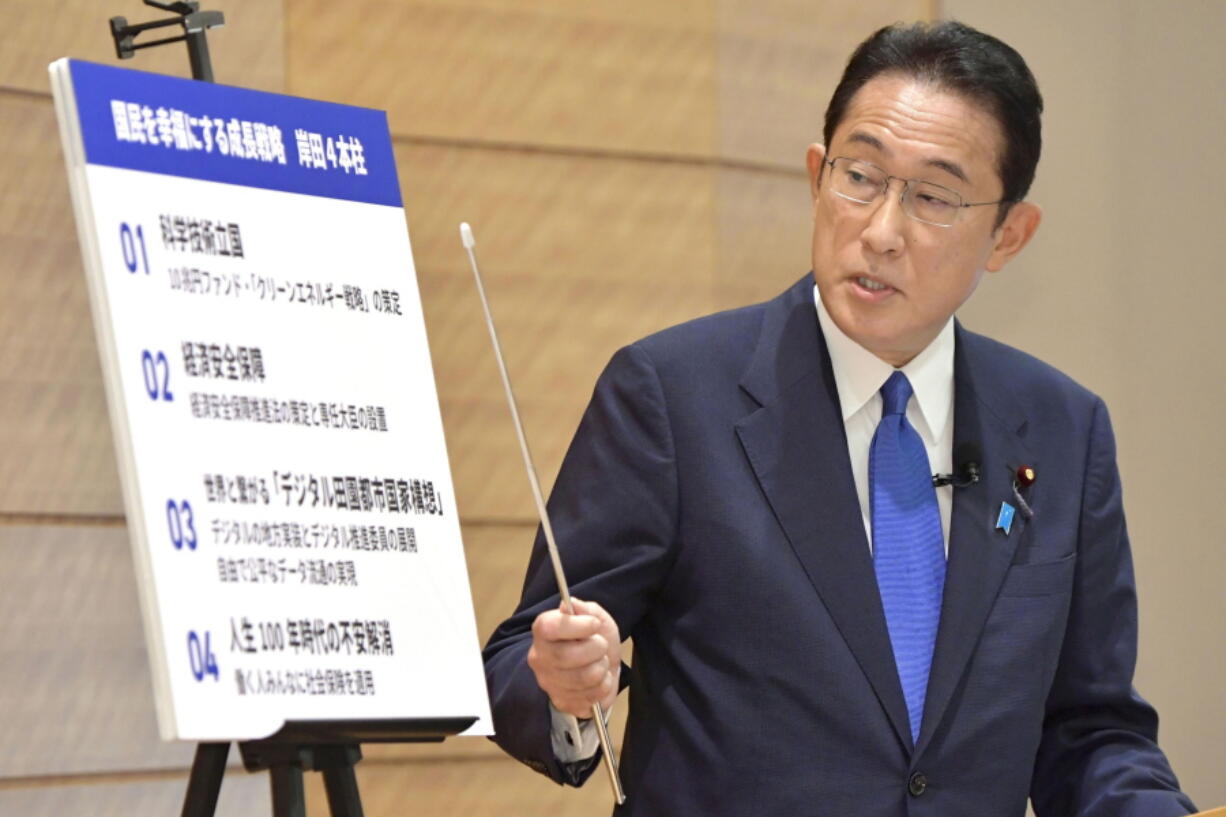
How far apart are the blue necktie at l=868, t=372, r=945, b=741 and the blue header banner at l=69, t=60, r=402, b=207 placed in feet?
2.27

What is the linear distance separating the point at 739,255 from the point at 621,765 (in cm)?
165

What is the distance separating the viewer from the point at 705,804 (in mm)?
1981

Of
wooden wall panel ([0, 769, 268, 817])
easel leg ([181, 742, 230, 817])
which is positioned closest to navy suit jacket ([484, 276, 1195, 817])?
easel leg ([181, 742, 230, 817])

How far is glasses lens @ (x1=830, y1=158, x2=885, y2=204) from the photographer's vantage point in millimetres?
2133

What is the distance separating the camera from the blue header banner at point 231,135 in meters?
1.71

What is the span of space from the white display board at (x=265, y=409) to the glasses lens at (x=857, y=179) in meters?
0.57

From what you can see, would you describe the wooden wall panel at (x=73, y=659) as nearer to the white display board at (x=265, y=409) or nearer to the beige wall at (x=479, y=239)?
the beige wall at (x=479, y=239)

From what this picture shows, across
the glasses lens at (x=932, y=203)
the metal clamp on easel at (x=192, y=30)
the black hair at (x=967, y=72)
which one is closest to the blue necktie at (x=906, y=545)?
the glasses lens at (x=932, y=203)

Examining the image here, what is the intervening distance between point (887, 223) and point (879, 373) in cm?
20

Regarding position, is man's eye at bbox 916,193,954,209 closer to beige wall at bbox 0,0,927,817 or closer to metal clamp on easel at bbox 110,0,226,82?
metal clamp on easel at bbox 110,0,226,82

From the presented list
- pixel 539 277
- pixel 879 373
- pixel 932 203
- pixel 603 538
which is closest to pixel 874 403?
pixel 879 373

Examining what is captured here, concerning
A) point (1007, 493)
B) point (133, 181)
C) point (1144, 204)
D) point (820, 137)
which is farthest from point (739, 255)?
point (133, 181)

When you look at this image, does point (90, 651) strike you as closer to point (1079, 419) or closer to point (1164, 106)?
point (1079, 419)

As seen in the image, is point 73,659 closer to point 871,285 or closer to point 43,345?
point 43,345
